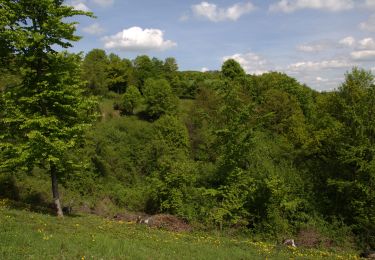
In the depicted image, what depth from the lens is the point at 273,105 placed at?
55.9 meters

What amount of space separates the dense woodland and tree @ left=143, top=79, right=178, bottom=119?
3.86 m

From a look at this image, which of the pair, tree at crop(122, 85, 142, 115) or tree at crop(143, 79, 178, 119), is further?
tree at crop(122, 85, 142, 115)

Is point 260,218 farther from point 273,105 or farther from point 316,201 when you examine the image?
point 273,105

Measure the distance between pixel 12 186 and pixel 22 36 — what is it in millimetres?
16827

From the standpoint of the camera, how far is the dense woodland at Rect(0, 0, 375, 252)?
810 inches

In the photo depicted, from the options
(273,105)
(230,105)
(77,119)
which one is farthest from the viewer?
(273,105)

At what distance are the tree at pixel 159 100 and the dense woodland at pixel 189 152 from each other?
152 inches

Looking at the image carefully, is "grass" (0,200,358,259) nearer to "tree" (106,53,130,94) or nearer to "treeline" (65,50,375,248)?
"treeline" (65,50,375,248)

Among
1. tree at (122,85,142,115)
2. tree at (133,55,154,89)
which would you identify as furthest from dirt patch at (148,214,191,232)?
tree at (133,55,154,89)

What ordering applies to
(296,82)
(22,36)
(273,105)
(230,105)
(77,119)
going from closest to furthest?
(22,36) → (77,119) → (230,105) → (273,105) → (296,82)

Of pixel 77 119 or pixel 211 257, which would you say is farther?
pixel 77 119

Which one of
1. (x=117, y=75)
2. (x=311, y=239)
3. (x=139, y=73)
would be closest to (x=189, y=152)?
(x=311, y=239)

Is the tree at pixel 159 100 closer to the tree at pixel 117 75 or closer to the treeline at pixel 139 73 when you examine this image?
the treeline at pixel 139 73

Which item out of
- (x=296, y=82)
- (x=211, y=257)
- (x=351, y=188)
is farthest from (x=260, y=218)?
(x=296, y=82)
